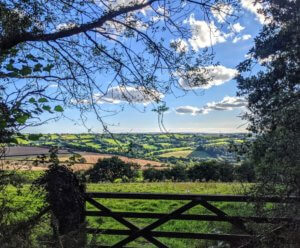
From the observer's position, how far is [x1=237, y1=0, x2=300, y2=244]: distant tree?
4.66 meters

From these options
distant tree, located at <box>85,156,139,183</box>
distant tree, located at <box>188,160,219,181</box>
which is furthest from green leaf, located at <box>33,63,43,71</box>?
distant tree, located at <box>188,160,219,181</box>

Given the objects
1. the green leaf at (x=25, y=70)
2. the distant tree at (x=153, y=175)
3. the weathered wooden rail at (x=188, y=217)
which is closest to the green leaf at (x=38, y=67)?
the green leaf at (x=25, y=70)

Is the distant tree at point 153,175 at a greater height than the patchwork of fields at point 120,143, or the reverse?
the patchwork of fields at point 120,143

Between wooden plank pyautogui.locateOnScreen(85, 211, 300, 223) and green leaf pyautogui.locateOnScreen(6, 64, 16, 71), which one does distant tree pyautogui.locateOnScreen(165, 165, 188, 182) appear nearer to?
wooden plank pyautogui.locateOnScreen(85, 211, 300, 223)

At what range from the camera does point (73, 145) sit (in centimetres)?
516

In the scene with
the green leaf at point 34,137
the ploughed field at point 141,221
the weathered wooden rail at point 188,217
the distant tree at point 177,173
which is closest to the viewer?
the green leaf at point 34,137

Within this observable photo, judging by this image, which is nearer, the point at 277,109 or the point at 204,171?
the point at 277,109

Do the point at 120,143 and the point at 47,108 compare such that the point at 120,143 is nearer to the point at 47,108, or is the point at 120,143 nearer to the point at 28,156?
the point at 28,156

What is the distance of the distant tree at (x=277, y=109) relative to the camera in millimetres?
4664

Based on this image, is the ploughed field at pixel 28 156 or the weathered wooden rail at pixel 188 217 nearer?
the ploughed field at pixel 28 156

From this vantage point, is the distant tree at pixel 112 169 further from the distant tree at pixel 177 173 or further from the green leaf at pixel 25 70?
the distant tree at pixel 177 173

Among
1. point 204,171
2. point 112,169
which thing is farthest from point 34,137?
point 204,171

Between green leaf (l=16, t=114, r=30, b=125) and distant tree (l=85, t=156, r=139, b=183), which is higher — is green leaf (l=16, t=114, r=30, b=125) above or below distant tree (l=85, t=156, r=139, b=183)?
above

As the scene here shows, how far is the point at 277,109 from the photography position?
552 centimetres
